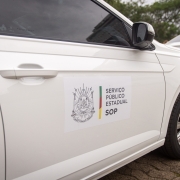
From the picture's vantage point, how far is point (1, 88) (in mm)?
1062

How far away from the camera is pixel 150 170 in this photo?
2139mm

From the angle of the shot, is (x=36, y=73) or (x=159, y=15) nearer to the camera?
(x=36, y=73)

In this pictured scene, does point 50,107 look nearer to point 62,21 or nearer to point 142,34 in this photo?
point 62,21

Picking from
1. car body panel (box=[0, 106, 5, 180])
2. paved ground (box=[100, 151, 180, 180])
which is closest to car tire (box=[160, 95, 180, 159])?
paved ground (box=[100, 151, 180, 180])

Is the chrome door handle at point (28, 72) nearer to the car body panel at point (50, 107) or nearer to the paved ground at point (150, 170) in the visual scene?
the car body panel at point (50, 107)

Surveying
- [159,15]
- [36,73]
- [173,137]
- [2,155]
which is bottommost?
[173,137]

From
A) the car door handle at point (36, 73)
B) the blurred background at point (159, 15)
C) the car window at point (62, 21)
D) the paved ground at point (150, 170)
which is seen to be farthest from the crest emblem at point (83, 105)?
the blurred background at point (159, 15)

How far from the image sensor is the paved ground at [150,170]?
79.5 inches

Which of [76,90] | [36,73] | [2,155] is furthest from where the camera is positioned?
[76,90]

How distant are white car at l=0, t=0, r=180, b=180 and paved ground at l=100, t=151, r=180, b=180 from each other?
0.30m

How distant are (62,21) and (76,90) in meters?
0.51

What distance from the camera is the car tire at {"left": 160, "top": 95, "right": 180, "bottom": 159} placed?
213 cm

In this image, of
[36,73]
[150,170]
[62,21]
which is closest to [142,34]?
[62,21]

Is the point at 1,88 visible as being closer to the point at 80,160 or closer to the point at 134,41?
the point at 80,160
